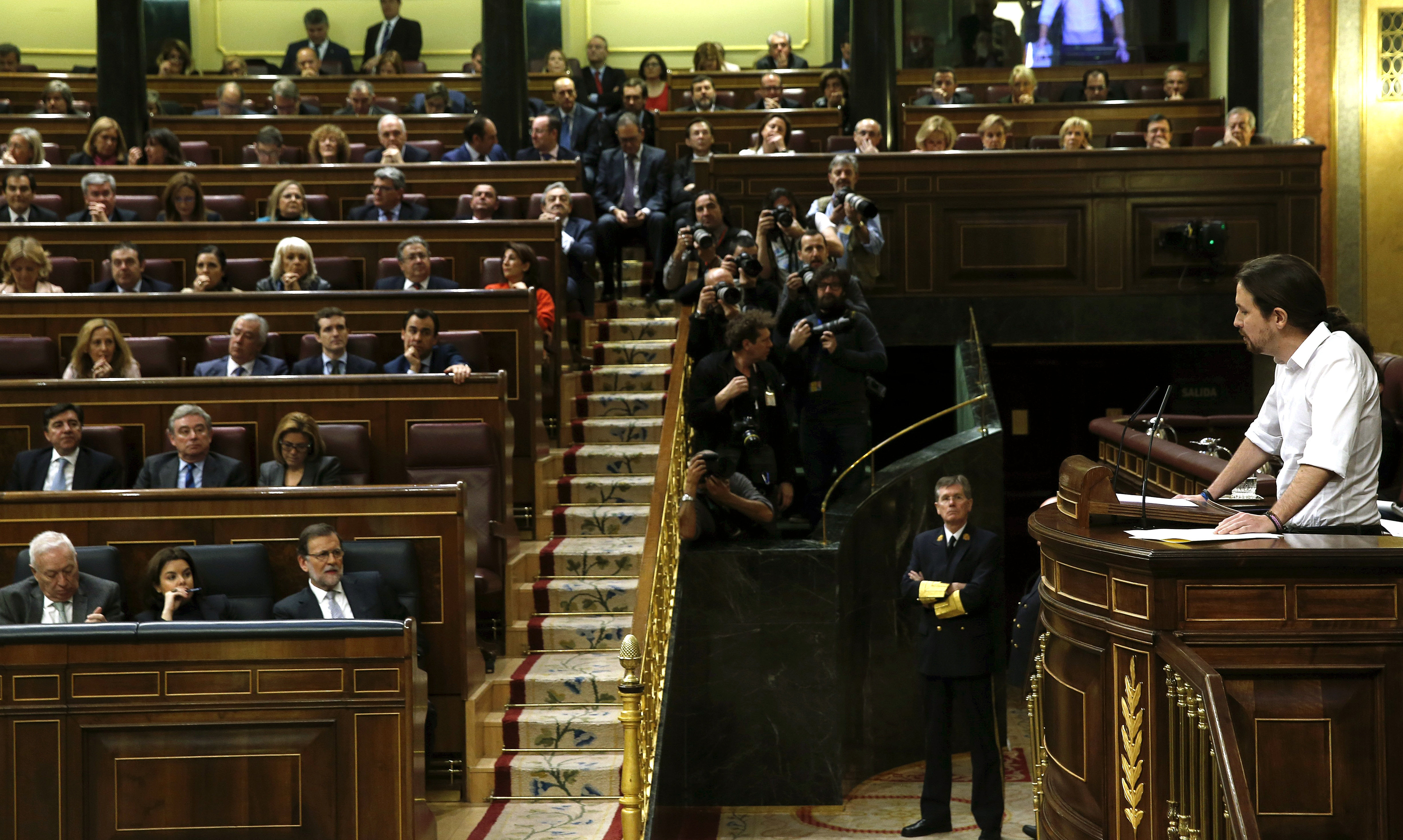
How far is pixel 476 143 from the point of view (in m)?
7.44

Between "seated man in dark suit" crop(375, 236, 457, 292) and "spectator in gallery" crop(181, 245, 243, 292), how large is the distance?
0.67 meters

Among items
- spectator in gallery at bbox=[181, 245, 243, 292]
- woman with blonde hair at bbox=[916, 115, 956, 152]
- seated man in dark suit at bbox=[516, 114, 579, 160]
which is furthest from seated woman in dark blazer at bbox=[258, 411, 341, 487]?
woman with blonde hair at bbox=[916, 115, 956, 152]

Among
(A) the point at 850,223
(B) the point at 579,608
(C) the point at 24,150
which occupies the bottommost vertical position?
(B) the point at 579,608

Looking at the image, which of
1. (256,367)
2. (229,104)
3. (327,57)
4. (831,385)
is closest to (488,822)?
(256,367)

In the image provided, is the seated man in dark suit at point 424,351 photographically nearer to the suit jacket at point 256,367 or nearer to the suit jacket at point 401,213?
the suit jacket at point 256,367

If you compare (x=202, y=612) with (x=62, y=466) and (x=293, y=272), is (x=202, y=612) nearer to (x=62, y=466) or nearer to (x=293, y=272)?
(x=62, y=466)

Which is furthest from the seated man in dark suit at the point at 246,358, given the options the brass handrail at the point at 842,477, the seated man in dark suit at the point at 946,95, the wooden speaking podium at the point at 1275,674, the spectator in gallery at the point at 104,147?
the seated man in dark suit at the point at 946,95

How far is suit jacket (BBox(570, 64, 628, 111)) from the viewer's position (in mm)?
9328

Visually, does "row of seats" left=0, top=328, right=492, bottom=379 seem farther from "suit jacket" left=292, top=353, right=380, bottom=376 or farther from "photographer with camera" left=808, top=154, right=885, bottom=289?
"photographer with camera" left=808, top=154, right=885, bottom=289

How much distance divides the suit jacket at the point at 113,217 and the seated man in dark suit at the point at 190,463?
246cm

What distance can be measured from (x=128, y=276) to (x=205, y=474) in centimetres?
164

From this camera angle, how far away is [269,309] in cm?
549

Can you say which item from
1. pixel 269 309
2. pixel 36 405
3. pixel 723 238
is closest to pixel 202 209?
pixel 269 309

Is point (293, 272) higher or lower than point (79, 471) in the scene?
higher
